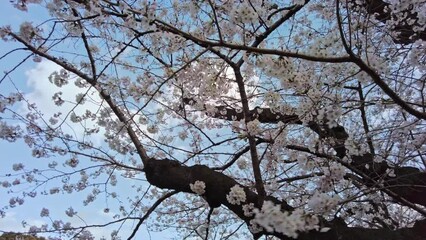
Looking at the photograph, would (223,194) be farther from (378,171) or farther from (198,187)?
(378,171)

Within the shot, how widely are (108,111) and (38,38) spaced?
1.13m

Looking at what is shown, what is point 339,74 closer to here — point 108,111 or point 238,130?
point 238,130

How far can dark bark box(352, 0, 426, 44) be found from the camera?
331cm

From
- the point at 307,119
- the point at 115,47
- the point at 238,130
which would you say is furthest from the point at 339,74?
the point at 115,47

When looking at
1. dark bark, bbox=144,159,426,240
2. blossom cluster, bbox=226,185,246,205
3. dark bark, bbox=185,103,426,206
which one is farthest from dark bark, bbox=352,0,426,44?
blossom cluster, bbox=226,185,246,205

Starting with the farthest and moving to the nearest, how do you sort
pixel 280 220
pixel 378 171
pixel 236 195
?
pixel 378 171 < pixel 236 195 < pixel 280 220

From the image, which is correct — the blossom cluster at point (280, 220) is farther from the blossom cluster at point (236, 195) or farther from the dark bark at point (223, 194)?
the blossom cluster at point (236, 195)

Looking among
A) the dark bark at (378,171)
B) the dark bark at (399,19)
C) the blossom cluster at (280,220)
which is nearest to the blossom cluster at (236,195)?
the dark bark at (378,171)

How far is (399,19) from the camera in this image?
3.38 metres

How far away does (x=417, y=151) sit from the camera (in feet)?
10.5

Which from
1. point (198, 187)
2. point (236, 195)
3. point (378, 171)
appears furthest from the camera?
point (378, 171)

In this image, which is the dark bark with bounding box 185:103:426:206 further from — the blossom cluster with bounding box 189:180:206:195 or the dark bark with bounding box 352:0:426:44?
the dark bark with bounding box 352:0:426:44

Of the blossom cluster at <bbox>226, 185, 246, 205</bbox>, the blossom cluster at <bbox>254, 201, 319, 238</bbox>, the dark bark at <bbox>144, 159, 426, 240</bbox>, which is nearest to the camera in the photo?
the blossom cluster at <bbox>254, 201, 319, 238</bbox>

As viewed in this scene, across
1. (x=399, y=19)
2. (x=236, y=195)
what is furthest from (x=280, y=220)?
(x=399, y=19)
